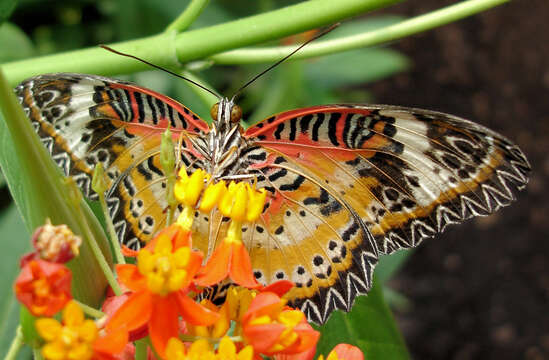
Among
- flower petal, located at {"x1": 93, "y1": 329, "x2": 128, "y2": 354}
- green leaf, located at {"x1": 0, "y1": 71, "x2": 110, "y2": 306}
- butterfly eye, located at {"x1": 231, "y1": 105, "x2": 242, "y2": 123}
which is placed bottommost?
flower petal, located at {"x1": 93, "y1": 329, "x2": 128, "y2": 354}

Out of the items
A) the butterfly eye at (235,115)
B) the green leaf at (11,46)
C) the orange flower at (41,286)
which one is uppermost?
the green leaf at (11,46)

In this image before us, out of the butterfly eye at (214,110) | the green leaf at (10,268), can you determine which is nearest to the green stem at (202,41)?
the butterfly eye at (214,110)

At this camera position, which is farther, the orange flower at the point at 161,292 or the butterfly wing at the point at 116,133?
the butterfly wing at the point at 116,133

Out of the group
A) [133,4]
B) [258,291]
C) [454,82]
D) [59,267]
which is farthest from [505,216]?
[59,267]

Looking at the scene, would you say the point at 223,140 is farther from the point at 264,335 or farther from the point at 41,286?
the point at 41,286

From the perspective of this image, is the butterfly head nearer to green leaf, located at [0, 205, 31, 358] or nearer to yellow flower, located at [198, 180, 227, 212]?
yellow flower, located at [198, 180, 227, 212]

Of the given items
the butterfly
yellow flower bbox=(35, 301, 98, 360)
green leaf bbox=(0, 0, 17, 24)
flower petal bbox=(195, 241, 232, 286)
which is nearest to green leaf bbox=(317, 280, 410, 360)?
the butterfly

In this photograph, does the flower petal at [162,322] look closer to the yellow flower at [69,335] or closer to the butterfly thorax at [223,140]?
the yellow flower at [69,335]
